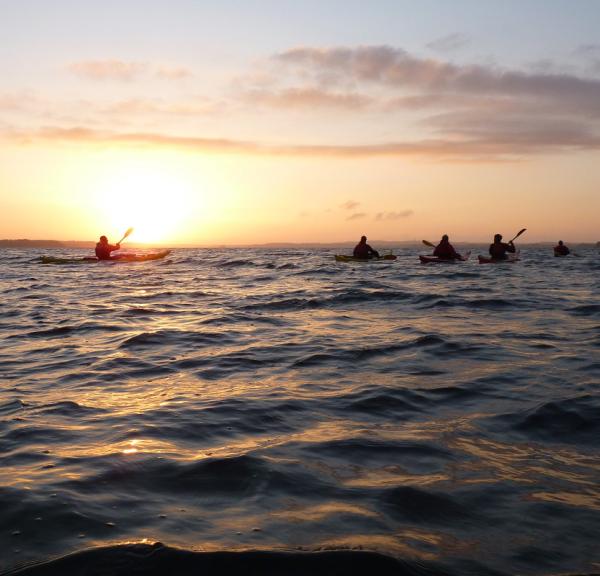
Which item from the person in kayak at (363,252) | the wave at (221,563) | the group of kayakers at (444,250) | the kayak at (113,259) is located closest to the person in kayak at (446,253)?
the group of kayakers at (444,250)

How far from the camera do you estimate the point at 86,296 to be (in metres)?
18.4

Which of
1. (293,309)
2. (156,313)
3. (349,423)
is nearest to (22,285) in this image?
(156,313)

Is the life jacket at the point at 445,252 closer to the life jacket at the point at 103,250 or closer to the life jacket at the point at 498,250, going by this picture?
the life jacket at the point at 498,250

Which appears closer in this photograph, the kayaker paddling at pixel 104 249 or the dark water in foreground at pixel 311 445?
the dark water in foreground at pixel 311 445

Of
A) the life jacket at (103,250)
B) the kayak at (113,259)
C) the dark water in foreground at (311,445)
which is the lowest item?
the dark water in foreground at (311,445)

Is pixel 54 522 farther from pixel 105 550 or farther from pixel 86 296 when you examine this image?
pixel 86 296

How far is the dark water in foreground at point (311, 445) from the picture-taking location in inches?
131

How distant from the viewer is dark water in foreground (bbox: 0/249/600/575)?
333cm

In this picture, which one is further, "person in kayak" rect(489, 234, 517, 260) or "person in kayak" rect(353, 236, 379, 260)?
"person in kayak" rect(353, 236, 379, 260)

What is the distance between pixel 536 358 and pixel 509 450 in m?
4.04

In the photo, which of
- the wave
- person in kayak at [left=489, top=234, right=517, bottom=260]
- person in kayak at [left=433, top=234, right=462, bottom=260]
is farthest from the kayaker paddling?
the wave

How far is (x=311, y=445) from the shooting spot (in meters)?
5.03

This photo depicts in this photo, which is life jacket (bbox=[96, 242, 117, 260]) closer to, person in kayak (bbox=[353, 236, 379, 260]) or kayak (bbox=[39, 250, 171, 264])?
kayak (bbox=[39, 250, 171, 264])

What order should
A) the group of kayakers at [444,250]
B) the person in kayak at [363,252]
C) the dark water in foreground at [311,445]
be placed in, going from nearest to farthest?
the dark water in foreground at [311,445] < the group of kayakers at [444,250] < the person in kayak at [363,252]
